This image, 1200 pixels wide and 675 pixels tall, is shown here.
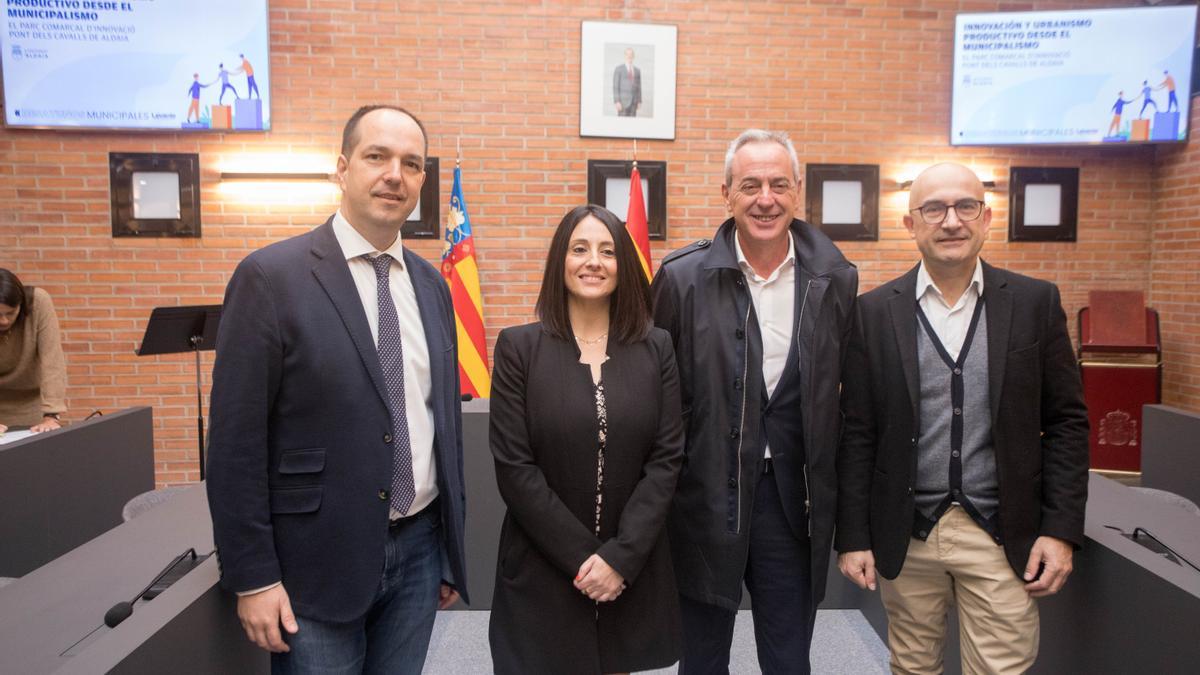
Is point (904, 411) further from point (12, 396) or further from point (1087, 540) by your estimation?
point (12, 396)

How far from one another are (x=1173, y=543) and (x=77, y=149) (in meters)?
5.92

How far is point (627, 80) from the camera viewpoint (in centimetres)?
480

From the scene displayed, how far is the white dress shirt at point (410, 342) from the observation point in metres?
1.54

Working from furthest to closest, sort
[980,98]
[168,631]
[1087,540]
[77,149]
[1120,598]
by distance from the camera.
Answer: [980,98] < [77,149] < [1087,540] < [1120,598] < [168,631]

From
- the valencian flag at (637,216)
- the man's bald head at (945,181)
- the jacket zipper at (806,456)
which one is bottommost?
the jacket zipper at (806,456)

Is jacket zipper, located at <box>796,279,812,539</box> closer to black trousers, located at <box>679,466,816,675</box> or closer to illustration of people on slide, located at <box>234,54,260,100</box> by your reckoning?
black trousers, located at <box>679,466,816,675</box>

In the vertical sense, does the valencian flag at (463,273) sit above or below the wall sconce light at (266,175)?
below

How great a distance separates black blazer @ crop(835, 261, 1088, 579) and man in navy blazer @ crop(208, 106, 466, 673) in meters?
1.01

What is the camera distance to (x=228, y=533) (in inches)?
51.6

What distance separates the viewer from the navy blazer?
1312 mm

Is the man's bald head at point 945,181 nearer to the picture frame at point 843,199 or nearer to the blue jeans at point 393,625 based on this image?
the blue jeans at point 393,625

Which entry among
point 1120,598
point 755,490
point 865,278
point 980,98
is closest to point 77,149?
point 755,490

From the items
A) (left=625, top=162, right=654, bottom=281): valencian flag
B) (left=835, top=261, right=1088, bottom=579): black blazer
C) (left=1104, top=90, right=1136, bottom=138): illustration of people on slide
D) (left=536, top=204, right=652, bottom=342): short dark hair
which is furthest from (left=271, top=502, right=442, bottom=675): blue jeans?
(left=1104, top=90, right=1136, bottom=138): illustration of people on slide

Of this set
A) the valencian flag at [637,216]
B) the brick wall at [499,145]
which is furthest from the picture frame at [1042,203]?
the valencian flag at [637,216]
